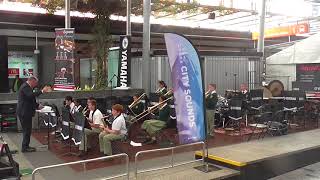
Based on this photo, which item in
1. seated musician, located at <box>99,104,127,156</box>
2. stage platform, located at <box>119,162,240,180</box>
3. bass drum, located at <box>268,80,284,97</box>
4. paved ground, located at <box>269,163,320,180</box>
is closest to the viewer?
stage platform, located at <box>119,162,240,180</box>

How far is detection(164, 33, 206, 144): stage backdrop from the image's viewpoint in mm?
6676

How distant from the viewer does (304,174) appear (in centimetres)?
808

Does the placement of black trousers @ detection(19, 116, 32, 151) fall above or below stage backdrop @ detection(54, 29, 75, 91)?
below

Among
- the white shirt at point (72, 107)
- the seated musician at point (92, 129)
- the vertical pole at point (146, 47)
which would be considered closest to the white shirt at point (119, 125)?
the seated musician at point (92, 129)

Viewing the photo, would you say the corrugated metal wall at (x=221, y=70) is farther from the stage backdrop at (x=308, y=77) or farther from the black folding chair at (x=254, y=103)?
the black folding chair at (x=254, y=103)

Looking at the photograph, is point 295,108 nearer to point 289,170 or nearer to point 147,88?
point 289,170

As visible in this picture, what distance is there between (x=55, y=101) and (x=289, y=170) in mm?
7701

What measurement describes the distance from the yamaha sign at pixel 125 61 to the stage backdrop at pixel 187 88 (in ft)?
24.1

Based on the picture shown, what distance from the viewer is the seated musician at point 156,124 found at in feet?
30.3

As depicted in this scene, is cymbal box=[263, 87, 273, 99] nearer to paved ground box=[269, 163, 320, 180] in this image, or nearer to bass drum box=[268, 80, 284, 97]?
bass drum box=[268, 80, 284, 97]

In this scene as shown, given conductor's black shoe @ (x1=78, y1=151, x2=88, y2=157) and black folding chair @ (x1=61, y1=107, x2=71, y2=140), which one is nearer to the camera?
conductor's black shoe @ (x1=78, y1=151, x2=88, y2=157)

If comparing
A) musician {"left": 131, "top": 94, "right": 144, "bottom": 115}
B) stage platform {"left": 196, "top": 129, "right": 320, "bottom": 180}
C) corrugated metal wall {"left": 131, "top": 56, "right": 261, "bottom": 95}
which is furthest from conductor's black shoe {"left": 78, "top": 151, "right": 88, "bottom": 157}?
corrugated metal wall {"left": 131, "top": 56, "right": 261, "bottom": 95}

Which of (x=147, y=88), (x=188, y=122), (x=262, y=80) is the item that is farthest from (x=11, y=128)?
(x=262, y=80)

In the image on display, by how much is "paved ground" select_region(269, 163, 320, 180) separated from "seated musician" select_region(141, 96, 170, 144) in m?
2.96
